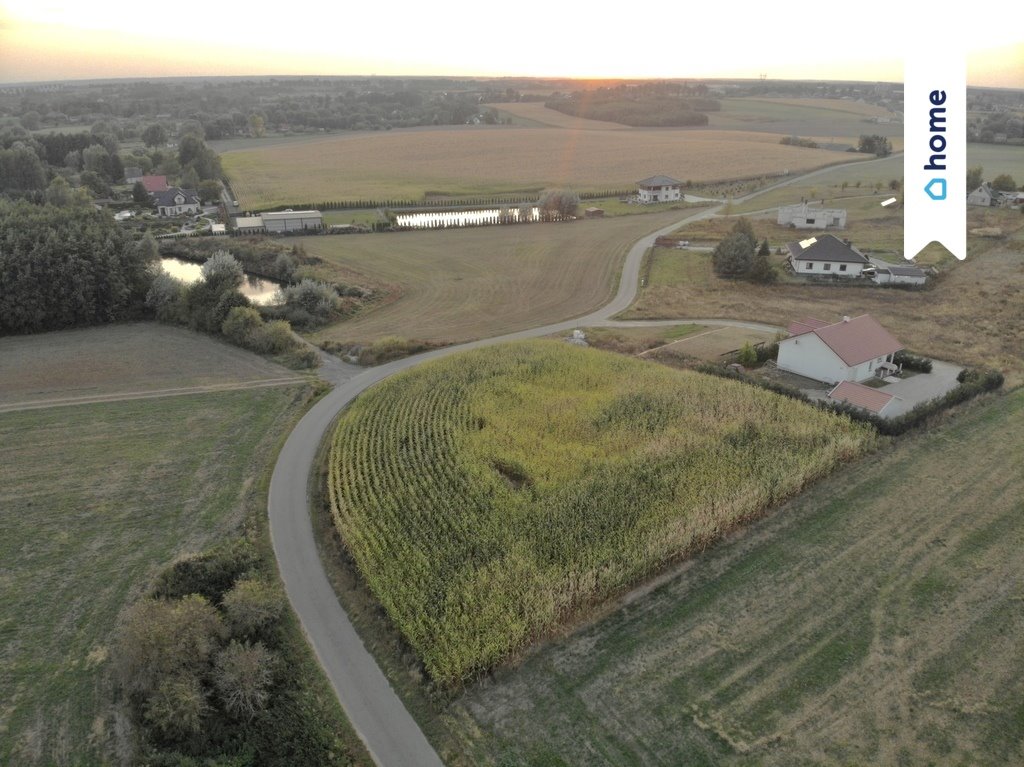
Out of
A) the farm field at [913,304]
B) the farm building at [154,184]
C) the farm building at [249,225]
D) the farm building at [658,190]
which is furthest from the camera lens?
the farm building at [658,190]

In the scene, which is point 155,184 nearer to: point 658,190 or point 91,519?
point 658,190

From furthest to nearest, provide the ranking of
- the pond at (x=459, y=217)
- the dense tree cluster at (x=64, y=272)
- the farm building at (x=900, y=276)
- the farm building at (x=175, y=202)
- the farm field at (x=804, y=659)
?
the farm building at (x=175, y=202)
the pond at (x=459, y=217)
the farm building at (x=900, y=276)
the dense tree cluster at (x=64, y=272)
the farm field at (x=804, y=659)

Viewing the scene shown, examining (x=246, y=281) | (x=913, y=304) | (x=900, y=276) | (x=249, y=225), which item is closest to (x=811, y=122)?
(x=900, y=276)

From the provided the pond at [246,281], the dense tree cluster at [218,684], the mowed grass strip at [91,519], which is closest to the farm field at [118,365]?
the mowed grass strip at [91,519]

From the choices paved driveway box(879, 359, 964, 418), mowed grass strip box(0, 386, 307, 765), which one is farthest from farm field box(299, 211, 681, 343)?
paved driveway box(879, 359, 964, 418)

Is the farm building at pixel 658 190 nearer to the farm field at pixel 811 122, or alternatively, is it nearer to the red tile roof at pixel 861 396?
the red tile roof at pixel 861 396

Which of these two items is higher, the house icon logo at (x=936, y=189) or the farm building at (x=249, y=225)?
the farm building at (x=249, y=225)

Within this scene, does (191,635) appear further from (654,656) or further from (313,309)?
(313,309)
